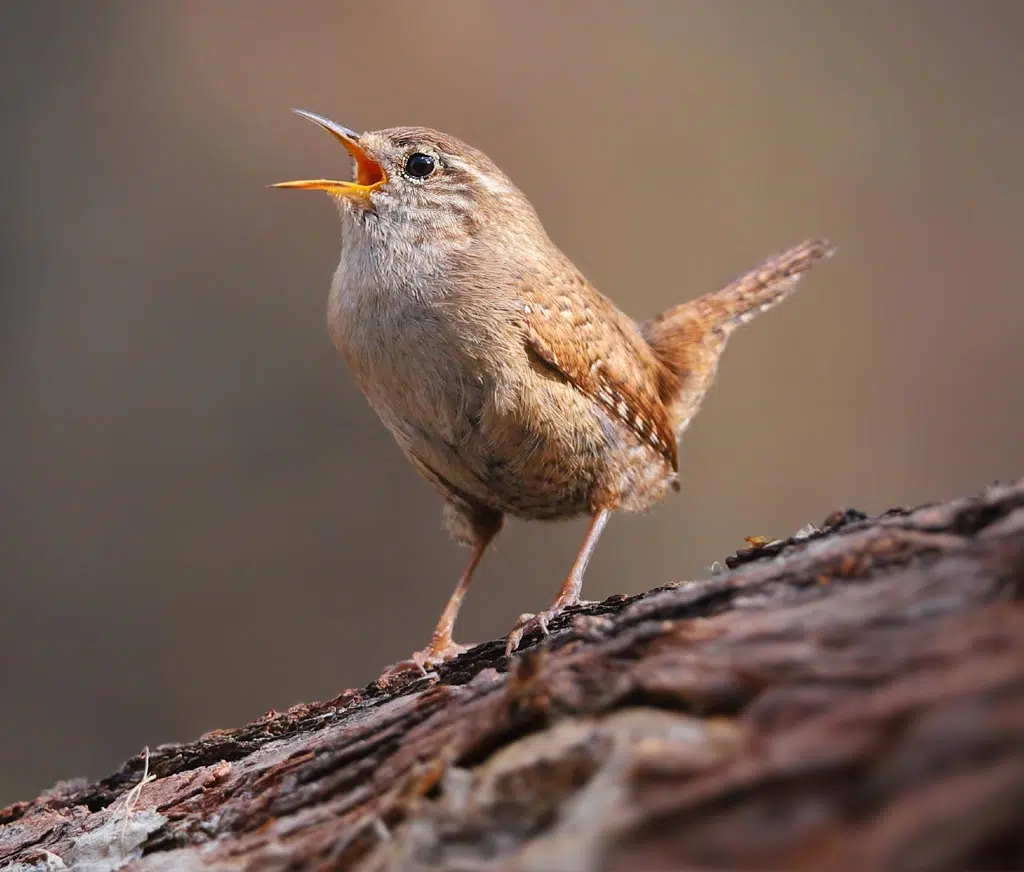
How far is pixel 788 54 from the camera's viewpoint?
658 cm

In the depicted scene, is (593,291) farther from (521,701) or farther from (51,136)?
(51,136)

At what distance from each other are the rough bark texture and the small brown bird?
75 cm

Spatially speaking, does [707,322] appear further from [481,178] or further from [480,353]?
[480,353]

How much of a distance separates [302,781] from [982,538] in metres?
1.24

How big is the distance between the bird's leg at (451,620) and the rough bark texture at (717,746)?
92 cm

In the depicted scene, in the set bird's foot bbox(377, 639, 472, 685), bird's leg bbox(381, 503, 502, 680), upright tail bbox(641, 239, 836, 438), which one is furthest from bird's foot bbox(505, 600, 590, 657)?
upright tail bbox(641, 239, 836, 438)

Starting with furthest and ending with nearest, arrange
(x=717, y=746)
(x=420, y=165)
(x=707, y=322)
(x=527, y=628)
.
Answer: (x=707, y=322) → (x=420, y=165) → (x=527, y=628) → (x=717, y=746)

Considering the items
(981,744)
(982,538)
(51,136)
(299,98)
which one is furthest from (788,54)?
(981,744)

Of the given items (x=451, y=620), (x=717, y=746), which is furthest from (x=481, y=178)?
(x=717, y=746)

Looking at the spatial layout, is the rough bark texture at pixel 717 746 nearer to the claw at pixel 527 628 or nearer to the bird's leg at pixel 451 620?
the claw at pixel 527 628

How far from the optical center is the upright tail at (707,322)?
13.1ft

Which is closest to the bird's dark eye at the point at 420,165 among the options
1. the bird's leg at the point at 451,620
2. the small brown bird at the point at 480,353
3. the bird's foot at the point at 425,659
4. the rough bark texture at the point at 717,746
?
the small brown bird at the point at 480,353

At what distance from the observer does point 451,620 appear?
3.26 m

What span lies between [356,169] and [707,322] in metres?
1.61
